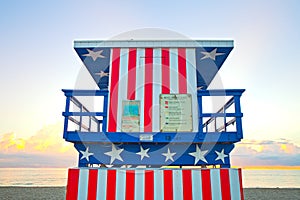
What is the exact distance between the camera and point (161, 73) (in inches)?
228

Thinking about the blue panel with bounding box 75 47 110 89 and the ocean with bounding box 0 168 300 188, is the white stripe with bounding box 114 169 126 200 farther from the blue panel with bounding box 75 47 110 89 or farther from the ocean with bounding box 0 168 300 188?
the ocean with bounding box 0 168 300 188

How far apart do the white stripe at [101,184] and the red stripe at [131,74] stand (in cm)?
170

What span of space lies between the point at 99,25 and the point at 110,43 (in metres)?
2.94

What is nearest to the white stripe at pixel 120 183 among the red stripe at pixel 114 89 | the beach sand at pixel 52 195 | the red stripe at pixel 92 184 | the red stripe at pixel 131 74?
the red stripe at pixel 92 184

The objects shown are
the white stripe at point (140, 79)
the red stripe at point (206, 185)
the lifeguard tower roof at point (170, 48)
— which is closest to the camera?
the red stripe at point (206, 185)

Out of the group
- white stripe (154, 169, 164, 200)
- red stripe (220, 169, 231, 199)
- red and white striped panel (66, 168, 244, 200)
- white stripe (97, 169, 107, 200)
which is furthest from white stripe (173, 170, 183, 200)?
white stripe (97, 169, 107, 200)

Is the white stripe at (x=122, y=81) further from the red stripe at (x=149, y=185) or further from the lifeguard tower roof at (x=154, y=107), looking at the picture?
the red stripe at (x=149, y=185)

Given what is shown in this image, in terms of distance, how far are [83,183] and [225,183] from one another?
9.14ft

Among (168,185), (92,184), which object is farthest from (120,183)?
(168,185)

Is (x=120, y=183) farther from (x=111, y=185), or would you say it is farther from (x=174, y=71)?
(x=174, y=71)

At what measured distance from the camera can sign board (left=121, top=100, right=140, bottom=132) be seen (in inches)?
207

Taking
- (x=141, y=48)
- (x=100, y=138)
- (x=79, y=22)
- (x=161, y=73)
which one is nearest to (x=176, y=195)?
(x=100, y=138)

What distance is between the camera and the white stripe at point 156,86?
5.28 m

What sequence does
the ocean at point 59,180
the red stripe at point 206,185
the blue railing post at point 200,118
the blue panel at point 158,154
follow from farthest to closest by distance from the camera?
1. the ocean at point 59,180
2. the blue panel at point 158,154
3. the blue railing post at point 200,118
4. the red stripe at point 206,185
